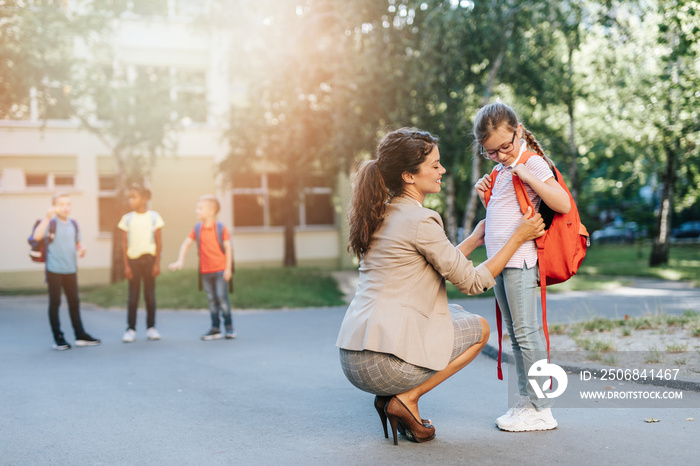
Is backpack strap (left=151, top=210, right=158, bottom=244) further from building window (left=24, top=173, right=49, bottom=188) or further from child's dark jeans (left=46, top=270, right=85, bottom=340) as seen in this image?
building window (left=24, top=173, right=49, bottom=188)

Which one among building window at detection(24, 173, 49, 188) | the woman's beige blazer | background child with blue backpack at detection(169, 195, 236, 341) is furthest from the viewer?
building window at detection(24, 173, 49, 188)

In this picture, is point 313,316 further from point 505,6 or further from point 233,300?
point 505,6

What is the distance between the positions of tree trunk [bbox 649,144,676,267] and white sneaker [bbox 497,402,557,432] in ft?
62.1

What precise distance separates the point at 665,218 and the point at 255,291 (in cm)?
1359

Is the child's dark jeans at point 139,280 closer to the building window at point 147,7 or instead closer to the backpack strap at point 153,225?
the backpack strap at point 153,225

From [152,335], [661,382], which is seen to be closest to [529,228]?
[661,382]

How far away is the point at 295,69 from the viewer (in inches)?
651

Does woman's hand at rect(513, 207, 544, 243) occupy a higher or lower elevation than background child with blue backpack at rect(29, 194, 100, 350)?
higher

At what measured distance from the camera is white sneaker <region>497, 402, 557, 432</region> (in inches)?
173

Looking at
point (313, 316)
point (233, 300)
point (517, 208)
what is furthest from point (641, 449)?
point (233, 300)

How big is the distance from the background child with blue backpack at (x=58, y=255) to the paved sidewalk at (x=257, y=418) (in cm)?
71

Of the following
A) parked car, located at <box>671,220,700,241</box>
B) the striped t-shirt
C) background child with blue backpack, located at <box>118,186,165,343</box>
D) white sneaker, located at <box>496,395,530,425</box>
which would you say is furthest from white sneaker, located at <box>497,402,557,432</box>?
parked car, located at <box>671,220,700,241</box>

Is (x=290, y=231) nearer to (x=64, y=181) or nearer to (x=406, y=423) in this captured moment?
(x=64, y=181)

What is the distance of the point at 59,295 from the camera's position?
9219 millimetres
